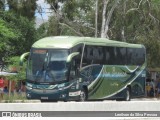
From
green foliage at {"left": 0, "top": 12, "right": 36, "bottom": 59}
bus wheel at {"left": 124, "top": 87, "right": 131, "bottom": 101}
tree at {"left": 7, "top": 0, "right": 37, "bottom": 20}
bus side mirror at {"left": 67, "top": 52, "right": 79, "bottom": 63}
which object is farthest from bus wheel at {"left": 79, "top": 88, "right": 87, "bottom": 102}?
green foliage at {"left": 0, "top": 12, "right": 36, "bottom": 59}

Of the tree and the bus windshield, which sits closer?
the bus windshield

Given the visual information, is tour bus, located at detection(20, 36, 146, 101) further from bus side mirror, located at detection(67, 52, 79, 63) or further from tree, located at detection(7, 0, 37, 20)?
tree, located at detection(7, 0, 37, 20)

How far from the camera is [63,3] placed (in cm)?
4275

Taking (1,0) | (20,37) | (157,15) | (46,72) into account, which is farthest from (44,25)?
(46,72)

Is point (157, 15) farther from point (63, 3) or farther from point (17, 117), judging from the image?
point (17, 117)

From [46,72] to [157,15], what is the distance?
1999 cm

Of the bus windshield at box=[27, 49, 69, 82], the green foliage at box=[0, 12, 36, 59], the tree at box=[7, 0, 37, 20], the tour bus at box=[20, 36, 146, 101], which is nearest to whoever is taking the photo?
the bus windshield at box=[27, 49, 69, 82]

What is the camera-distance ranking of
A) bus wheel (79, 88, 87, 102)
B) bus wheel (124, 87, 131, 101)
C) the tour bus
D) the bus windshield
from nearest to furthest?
the bus windshield < the tour bus < bus wheel (79, 88, 87, 102) < bus wheel (124, 87, 131, 101)

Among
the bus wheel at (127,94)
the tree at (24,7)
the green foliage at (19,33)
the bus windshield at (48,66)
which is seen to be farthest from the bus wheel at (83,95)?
the green foliage at (19,33)

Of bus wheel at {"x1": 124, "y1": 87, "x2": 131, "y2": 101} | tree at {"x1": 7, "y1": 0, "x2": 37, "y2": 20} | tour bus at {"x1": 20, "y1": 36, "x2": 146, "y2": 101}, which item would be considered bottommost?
bus wheel at {"x1": 124, "y1": 87, "x2": 131, "y2": 101}

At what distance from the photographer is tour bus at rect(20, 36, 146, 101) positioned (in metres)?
26.8

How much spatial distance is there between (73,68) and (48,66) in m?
1.28

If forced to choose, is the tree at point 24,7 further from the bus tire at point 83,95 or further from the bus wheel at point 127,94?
the bus tire at point 83,95

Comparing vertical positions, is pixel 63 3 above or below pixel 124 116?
above
